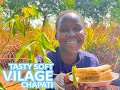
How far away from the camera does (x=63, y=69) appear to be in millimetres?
1017

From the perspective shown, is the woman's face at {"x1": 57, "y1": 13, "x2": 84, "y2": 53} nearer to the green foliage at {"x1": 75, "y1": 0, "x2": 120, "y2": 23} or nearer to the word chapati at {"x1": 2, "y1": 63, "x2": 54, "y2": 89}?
the word chapati at {"x1": 2, "y1": 63, "x2": 54, "y2": 89}

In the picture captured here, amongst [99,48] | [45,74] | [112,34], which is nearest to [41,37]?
[45,74]

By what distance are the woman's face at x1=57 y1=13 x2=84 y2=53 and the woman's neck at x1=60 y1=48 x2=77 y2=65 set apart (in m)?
0.05

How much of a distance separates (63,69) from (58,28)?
15cm

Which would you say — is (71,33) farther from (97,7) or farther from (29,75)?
(97,7)

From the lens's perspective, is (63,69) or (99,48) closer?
(63,69)

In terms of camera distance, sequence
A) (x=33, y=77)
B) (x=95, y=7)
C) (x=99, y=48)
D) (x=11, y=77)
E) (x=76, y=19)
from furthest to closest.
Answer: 1. (x=95, y=7)
2. (x=99, y=48)
3. (x=76, y=19)
4. (x=11, y=77)
5. (x=33, y=77)

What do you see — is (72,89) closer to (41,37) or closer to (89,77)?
(89,77)

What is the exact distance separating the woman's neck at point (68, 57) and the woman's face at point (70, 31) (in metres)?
0.05

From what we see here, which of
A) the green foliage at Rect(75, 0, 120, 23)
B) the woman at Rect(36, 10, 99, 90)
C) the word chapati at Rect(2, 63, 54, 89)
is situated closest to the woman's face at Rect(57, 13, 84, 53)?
the woman at Rect(36, 10, 99, 90)

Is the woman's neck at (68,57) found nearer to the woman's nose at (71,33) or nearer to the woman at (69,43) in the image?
the woman at (69,43)

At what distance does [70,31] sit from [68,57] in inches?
5.2

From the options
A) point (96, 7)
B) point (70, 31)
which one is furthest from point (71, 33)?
point (96, 7)

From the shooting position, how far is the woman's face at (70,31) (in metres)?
0.95
